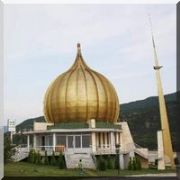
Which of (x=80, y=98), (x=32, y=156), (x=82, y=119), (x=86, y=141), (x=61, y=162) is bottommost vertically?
(x=61, y=162)

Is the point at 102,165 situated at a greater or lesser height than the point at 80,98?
lesser

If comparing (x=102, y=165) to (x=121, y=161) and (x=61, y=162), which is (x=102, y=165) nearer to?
(x=121, y=161)

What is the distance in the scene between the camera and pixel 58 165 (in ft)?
87.9

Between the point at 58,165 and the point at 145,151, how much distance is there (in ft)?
21.8

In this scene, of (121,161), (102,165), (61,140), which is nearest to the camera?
(102,165)

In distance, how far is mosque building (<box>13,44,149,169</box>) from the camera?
30.0 metres

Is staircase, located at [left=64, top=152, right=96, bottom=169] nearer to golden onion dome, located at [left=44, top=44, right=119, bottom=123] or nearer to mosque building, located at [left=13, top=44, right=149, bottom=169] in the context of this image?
mosque building, located at [left=13, top=44, right=149, bottom=169]

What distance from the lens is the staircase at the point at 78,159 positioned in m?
26.6

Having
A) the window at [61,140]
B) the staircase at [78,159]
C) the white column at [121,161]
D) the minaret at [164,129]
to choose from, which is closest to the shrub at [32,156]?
the window at [61,140]

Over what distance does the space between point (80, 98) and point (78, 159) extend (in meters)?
5.51

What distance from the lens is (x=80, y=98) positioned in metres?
31.3

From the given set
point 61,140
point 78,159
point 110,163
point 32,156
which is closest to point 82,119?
point 61,140

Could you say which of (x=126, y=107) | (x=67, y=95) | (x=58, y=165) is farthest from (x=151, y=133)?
(x=58, y=165)

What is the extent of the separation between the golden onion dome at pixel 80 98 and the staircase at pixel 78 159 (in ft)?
→ 13.6
